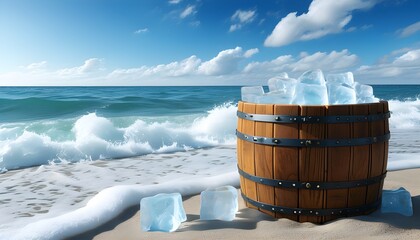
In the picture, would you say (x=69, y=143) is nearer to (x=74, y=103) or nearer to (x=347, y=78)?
(x=347, y=78)

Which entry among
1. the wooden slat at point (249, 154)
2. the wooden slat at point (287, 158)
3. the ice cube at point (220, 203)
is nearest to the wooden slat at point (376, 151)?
the wooden slat at point (287, 158)

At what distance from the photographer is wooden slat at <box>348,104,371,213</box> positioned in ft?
8.98

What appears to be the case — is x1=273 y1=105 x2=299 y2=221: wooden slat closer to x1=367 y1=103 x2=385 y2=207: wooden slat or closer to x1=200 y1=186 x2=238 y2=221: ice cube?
x1=200 y1=186 x2=238 y2=221: ice cube

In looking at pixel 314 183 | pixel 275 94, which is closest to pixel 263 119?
pixel 275 94

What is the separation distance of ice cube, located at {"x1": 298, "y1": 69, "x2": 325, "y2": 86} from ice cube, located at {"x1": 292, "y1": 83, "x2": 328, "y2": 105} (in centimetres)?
15

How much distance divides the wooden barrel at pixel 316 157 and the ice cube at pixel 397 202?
21cm

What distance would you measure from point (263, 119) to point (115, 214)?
1.63 m

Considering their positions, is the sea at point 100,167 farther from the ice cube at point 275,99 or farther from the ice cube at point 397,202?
the ice cube at point 397,202

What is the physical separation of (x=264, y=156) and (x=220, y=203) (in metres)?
0.56

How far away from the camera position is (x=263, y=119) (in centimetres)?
286

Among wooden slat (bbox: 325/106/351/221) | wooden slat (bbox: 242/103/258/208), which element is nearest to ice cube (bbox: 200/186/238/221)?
wooden slat (bbox: 242/103/258/208)

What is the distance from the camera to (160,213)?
9.44 feet

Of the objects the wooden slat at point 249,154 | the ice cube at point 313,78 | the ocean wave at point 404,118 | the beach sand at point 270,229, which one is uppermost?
the ice cube at point 313,78

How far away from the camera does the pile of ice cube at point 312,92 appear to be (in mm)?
2959
